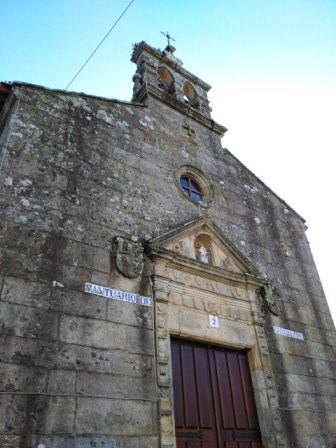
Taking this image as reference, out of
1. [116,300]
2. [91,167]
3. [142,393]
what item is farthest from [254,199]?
[142,393]

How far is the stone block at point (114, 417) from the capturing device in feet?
13.8

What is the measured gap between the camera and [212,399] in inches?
222

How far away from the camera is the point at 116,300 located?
520 cm

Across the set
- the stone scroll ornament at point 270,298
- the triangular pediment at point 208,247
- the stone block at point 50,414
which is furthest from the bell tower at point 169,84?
the stone block at point 50,414

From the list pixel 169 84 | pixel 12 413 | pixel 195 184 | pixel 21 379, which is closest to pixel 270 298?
pixel 195 184

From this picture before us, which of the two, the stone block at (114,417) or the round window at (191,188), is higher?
the round window at (191,188)

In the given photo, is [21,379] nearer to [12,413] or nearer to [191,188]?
[12,413]

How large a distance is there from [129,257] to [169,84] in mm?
Answer: 6022

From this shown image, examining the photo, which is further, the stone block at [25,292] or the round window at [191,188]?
the round window at [191,188]

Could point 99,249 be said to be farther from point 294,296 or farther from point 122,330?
point 294,296

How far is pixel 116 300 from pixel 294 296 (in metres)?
4.34

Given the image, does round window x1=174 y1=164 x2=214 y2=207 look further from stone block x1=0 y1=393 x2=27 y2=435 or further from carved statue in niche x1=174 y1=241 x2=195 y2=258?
stone block x1=0 y1=393 x2=27 y2=435

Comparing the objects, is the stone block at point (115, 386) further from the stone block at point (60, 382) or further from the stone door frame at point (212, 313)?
the stone door frame at point (212, 313)

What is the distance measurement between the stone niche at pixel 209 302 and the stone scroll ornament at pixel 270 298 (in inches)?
6.8
